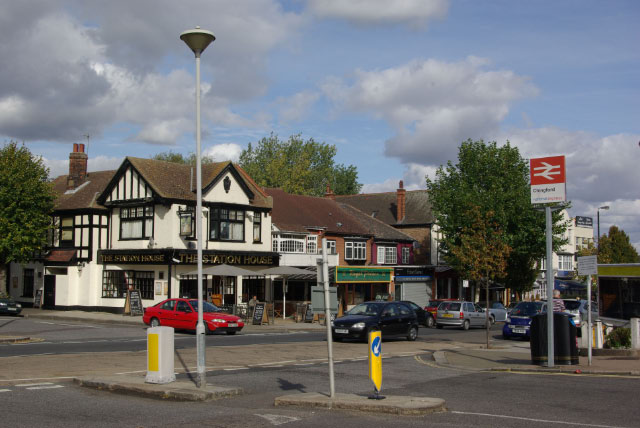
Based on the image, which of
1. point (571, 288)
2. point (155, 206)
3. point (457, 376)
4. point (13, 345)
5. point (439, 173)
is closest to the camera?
point (457, 376)

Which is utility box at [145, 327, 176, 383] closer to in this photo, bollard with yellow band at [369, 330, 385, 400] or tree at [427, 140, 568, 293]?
bollard with yellow band at [369, 330, 385, 400]

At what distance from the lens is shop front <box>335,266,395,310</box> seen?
4400cm

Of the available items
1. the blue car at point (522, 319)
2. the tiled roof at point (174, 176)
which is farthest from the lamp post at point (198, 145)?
the tiled roof at point (174, 176)

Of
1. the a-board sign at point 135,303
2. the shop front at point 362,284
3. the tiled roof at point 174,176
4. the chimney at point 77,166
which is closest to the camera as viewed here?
the a-board sign at point 135,303

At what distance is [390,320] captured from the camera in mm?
26250

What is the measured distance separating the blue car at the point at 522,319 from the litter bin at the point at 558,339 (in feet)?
39.1

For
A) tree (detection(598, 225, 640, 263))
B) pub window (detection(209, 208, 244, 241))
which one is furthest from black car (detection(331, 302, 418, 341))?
tree (detection(598, 225, 640, 263))

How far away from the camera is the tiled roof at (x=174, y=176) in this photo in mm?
38594

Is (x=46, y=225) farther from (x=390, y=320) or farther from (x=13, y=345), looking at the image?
(x=390, y=320)

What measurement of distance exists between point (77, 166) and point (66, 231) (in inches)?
216

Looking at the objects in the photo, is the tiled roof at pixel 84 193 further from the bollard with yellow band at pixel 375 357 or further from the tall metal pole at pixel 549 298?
the bollard with yellow band at pixel 375 357

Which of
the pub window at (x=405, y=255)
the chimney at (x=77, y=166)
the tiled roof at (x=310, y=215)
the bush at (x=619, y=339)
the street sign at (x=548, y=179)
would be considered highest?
the chimney at (x=77, y=166)

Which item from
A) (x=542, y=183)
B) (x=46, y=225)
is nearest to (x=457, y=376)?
(x=542, y=183)

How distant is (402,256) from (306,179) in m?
24.7
